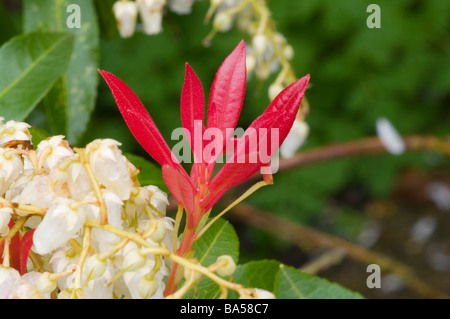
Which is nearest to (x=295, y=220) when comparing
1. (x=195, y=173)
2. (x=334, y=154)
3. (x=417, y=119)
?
(x=417, y=119)

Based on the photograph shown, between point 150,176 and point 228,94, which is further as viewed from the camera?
point 150,176

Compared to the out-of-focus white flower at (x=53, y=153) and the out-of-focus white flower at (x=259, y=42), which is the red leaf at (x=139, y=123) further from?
the out-of-focus white flower at (x=259, y=42)

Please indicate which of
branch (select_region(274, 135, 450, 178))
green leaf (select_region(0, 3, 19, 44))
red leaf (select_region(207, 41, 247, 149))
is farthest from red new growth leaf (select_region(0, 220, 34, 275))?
branch (select_region(274, 135, 450, 178))

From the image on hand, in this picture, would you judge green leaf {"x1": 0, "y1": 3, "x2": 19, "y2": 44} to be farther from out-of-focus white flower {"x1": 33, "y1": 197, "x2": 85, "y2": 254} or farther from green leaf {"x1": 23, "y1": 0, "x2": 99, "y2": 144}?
out-of-focus white flower {"x1": 33, "y1": 197, "x2": 85, "y2": 254}

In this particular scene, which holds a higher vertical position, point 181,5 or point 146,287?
point 181,5

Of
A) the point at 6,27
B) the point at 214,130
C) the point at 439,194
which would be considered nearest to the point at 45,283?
the point at 214,130

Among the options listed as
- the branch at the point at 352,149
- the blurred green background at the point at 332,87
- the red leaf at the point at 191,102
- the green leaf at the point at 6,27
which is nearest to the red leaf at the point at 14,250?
the red leaf at the point at 191,102

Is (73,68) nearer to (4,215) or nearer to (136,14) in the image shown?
(136,14)
